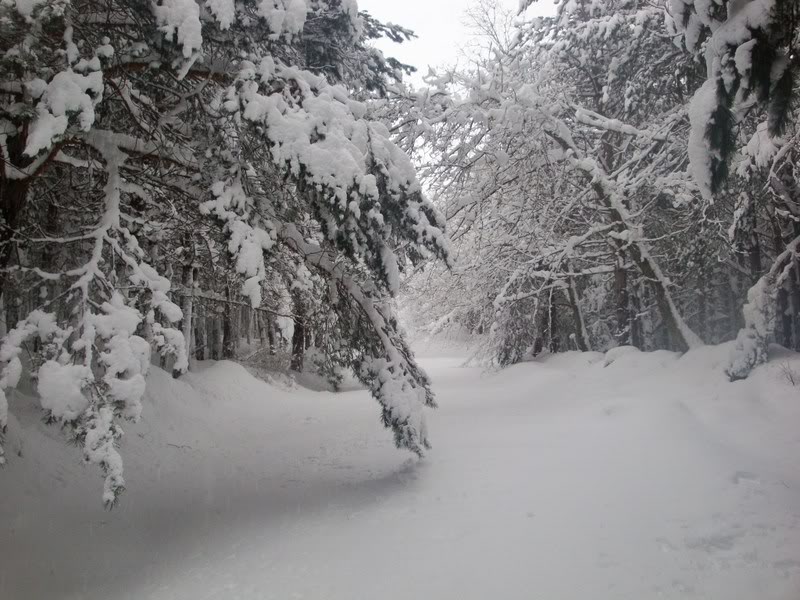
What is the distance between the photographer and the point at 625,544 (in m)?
3.92

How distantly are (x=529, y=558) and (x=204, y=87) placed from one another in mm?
5198

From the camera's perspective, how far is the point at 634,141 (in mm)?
9680

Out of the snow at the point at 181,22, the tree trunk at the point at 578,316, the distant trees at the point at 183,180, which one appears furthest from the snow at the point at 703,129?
the tree trunk at the point at 578,316

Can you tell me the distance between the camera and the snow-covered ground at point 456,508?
12.1 ft

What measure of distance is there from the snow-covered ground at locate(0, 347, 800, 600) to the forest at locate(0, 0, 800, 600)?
153 mm

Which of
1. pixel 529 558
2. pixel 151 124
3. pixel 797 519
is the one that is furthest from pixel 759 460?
pixel 151 124

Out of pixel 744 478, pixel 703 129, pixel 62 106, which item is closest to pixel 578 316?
pixel 744 478

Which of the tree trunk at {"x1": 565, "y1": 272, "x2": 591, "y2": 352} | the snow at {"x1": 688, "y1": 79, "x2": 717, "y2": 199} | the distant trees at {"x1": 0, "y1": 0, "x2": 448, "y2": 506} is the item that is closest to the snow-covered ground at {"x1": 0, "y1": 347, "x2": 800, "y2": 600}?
the distant trees at {"x1": 0, "y1": 0, "x2": 448, "y2": 506}

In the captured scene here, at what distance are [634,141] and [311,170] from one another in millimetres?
7532

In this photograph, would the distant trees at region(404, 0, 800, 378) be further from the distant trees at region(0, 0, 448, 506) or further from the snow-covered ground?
the distant trees at region(0, 0, 448, 506)

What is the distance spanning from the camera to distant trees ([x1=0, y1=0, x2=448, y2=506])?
3.74 meters

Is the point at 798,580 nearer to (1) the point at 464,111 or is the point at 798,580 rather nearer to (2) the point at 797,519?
(2) the point at 797,519

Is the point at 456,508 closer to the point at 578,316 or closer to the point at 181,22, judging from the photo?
the point at 181,22

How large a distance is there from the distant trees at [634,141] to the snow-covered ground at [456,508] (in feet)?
6.16
